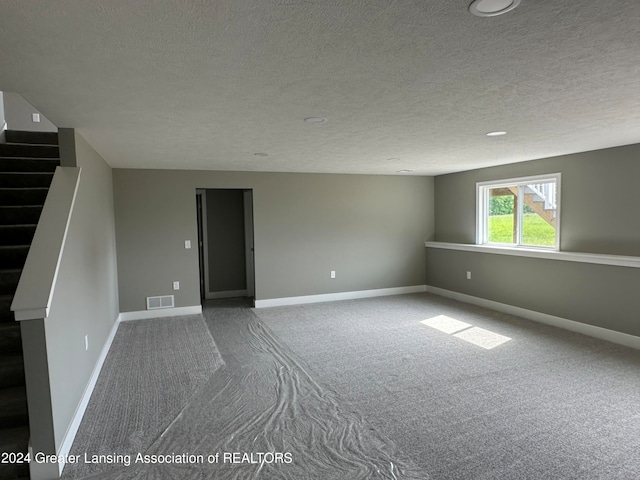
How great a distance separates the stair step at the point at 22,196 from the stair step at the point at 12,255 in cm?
61

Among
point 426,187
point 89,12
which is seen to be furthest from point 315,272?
point 89,12

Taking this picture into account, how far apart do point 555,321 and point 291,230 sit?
410 cm

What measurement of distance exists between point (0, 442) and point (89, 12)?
98.3 inches

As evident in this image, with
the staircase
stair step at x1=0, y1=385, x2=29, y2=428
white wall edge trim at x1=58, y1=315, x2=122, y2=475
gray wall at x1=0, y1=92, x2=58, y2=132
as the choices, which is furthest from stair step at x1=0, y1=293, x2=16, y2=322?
gray wall at x1=0, y1=92, x2=58, y2=132

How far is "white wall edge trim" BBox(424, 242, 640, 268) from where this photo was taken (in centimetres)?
423

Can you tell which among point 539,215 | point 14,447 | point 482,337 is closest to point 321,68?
point 14,447

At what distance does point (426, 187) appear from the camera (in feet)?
24.2

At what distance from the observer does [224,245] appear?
23.9 ft

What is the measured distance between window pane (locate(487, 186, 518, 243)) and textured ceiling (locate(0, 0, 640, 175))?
217 cm

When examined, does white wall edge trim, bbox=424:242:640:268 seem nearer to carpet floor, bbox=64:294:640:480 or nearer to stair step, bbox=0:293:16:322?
carpet floor, bbox=64:294:640:480

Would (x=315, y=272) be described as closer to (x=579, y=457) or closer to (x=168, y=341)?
(x=168, y=341)

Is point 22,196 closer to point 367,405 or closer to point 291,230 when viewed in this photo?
point 367,405

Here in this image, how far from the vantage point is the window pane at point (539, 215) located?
17.3 ft

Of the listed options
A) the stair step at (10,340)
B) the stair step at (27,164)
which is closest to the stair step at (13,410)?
the stair step at (10,340)
